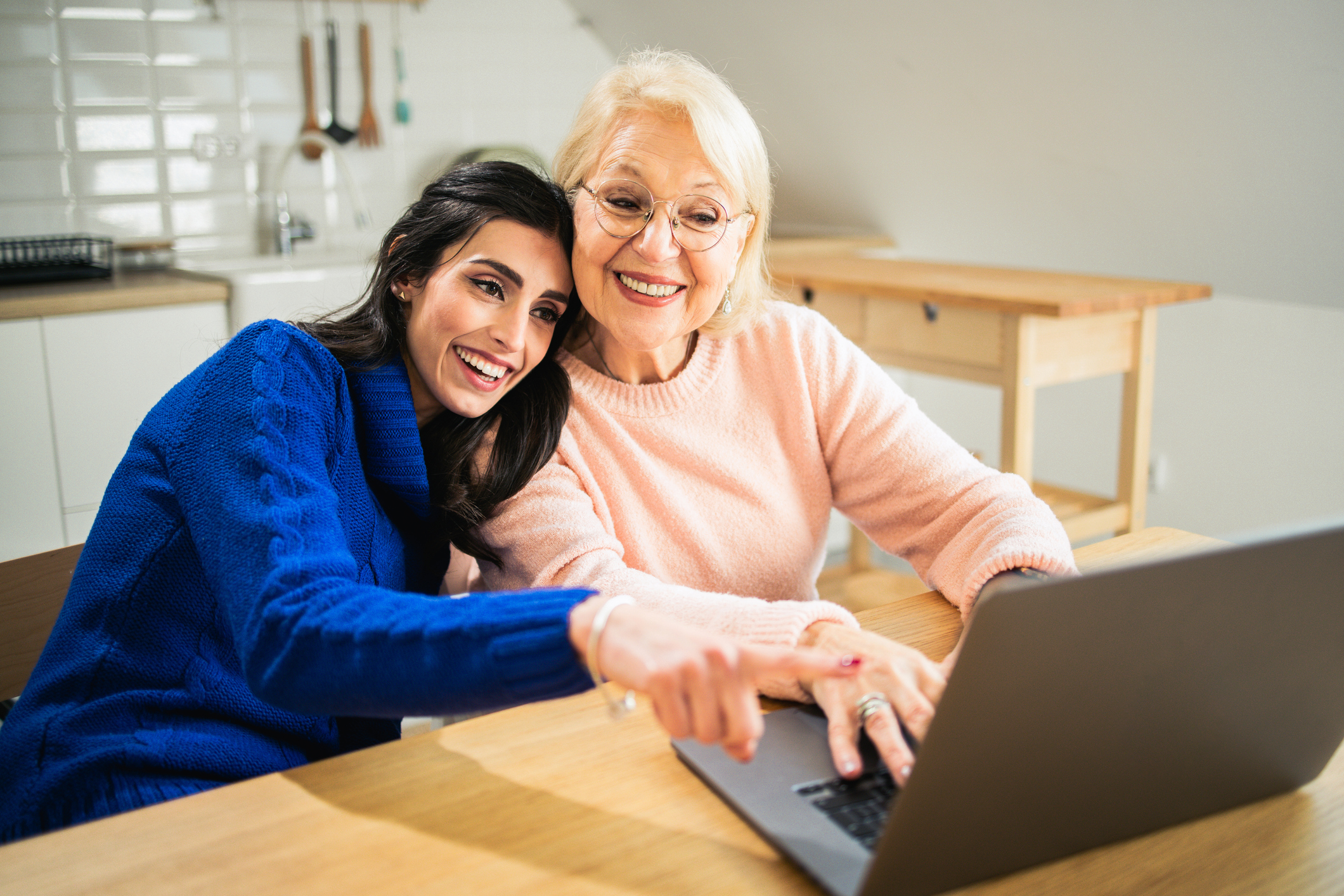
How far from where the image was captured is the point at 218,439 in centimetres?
87

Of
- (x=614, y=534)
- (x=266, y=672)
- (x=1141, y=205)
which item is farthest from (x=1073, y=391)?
(x=266, y=672)

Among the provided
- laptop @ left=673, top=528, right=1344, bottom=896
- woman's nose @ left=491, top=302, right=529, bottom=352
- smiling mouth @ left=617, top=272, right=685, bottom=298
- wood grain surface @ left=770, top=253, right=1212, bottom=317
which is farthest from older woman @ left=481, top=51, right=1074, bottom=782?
wood grain surface @ left=770, top=253, right=1212, bottom=317

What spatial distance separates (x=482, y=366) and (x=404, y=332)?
102mm

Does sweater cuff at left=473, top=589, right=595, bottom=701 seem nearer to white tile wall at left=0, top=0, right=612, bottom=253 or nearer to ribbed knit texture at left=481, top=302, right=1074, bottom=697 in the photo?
ribbed knit texture at left=481, top=302, right=1074, bottom=697

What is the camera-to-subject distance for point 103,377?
8.05 feet

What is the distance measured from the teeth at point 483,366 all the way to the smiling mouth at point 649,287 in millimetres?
179

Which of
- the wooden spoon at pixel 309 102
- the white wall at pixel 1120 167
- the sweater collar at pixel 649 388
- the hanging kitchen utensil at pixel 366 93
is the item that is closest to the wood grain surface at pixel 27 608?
the sweater collar at pixel 649 388

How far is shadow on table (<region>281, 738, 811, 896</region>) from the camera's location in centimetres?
68

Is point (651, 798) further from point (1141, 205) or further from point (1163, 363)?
point (1163, 363)

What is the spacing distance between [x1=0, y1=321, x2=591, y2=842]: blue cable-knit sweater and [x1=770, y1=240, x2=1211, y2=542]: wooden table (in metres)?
1.59

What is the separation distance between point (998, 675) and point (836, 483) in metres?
0.83

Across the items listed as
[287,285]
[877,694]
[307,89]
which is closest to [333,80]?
[307,89]

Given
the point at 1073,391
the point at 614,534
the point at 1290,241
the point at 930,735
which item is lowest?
the point at 1073,391

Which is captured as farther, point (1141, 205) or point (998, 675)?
point (1141, 205)
